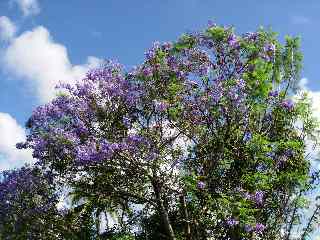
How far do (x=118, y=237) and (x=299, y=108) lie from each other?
7454mm

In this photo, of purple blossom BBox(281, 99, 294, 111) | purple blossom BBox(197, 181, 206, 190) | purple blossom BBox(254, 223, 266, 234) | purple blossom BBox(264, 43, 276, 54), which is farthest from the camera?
purple blossom BBox(281, 99, 294, 111)

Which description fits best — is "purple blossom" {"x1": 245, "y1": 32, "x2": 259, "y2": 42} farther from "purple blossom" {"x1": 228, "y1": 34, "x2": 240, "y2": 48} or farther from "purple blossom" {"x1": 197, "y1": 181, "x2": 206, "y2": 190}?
"purple blossom" {"x1": 197, "y1": 181, "x2": 206, "y2": 190}

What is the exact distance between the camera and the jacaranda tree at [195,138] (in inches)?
778

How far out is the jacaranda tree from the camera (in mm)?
19750

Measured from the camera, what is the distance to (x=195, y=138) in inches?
836

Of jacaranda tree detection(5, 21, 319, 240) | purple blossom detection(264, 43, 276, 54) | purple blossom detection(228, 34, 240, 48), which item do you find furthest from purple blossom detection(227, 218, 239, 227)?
purple blossom detection(264, 43, 276, 54)

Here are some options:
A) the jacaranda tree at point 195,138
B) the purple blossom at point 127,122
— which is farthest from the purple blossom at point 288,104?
the purple blossom at point 127,122

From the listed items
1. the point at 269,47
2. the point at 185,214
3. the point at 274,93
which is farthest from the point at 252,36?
the point at 185,214

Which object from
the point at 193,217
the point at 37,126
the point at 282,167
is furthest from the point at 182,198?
the point at 37,126

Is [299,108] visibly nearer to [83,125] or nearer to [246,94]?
[246,94]

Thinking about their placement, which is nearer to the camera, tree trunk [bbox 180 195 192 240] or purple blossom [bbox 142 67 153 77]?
purple blossom [bbox 142 67 153 77]

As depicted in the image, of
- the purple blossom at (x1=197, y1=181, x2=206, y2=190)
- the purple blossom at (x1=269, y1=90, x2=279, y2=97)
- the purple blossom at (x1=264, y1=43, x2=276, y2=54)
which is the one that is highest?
the purple blossom at (x1=264, y1=43, x2=276, y2=54)

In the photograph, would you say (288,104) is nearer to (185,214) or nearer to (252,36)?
(252,36)

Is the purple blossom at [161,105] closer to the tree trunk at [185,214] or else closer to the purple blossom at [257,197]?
the tree trunk at [185,214]
